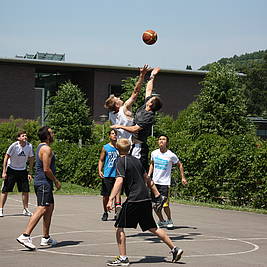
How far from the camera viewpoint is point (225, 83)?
141ft

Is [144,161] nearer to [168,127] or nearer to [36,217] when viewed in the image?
[36,217]

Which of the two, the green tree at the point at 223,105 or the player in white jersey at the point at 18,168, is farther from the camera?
the green tree at the point at 223,105

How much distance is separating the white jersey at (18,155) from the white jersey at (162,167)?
11.5ft

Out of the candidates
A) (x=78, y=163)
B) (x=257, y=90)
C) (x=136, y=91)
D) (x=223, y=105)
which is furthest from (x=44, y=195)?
(x=257, y=90)

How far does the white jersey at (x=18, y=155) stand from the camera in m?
15.2

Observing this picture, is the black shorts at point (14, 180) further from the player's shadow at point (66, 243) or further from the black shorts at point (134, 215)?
the black shorts at point (134, 215)

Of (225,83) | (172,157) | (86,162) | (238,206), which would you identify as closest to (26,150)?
(172,157)

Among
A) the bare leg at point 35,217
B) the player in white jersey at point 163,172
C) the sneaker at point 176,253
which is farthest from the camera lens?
the player in white jersey at point 163,172

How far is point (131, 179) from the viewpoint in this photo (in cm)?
897

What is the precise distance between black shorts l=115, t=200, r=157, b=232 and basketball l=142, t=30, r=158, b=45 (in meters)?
3.67

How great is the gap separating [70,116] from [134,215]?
4676cm

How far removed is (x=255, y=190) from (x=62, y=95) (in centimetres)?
3889

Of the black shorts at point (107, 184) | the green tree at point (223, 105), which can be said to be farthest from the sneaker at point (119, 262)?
the green tree at point (223, 105)

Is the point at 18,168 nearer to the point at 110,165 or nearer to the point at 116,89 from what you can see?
the point at 110,165
